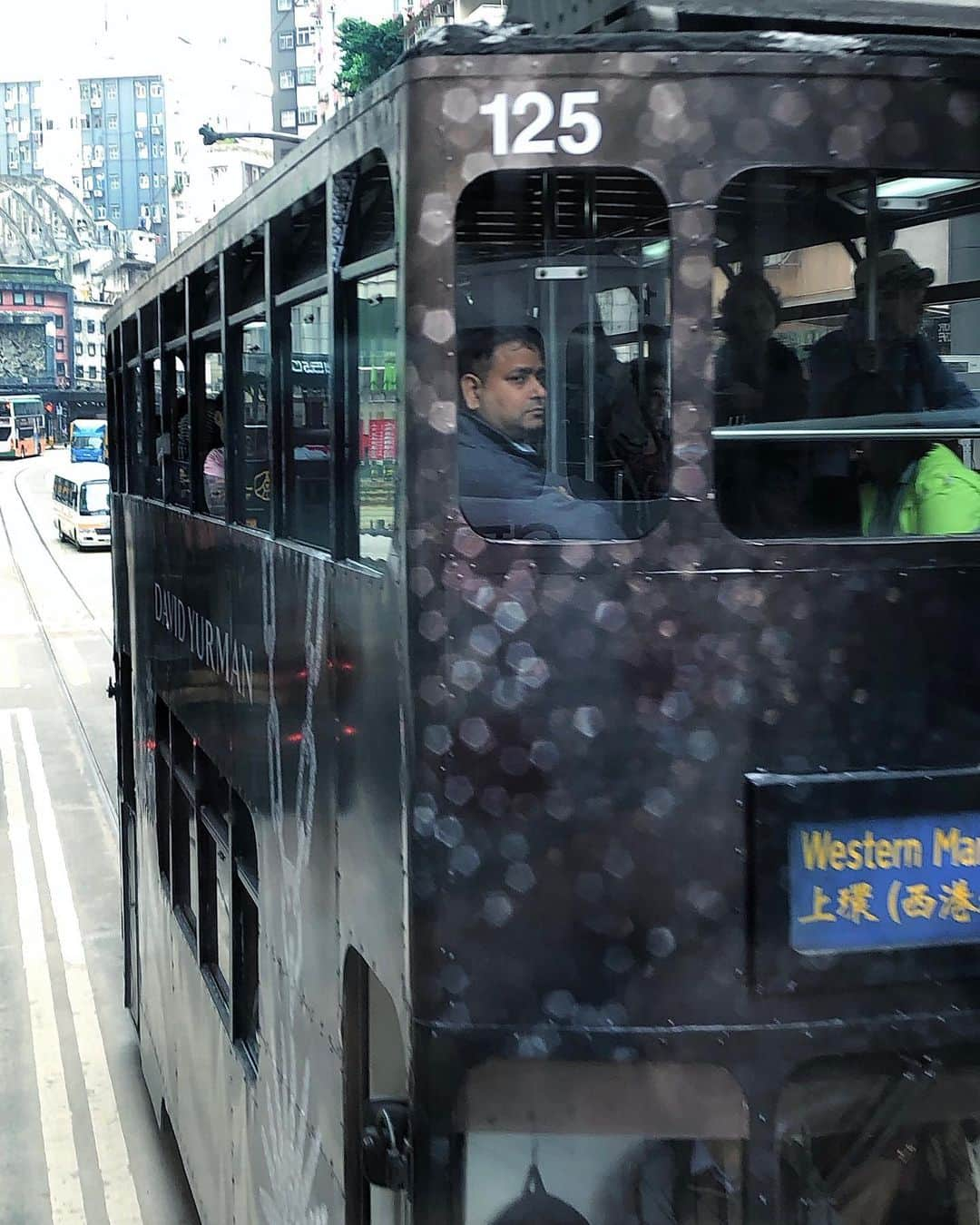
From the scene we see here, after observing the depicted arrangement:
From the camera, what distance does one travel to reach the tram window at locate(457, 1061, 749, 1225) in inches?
118

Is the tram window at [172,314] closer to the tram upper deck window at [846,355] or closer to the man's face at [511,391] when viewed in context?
the man's face at [511,391]

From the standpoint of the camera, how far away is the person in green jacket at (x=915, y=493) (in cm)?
305

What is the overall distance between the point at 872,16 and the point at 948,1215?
90.0 inches

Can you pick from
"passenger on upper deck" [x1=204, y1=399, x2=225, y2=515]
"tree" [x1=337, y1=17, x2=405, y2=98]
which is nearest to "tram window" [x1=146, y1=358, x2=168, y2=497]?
"passenger on upper deck" [x1=204, y1=399, x2=225, y2=515]

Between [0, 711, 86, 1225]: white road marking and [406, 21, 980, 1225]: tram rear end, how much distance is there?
6.25 m

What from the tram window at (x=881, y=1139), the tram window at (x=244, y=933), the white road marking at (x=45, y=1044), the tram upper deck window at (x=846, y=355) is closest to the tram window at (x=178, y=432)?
the tram window at (x=244, y=933)

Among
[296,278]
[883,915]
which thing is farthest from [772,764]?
[296,278]

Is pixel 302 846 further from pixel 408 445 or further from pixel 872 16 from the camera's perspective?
pixel 872 16

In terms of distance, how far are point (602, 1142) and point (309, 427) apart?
1.73m

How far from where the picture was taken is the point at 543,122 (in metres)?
2.85

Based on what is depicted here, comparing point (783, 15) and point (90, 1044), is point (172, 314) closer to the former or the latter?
point (783, 15)

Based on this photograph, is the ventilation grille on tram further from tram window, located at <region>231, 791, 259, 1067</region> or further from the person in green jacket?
tram window, located at <region>231, 791, 259, 1067</region>

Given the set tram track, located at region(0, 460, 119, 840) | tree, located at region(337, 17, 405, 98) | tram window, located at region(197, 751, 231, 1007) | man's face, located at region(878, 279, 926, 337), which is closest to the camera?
man's face, located at region(878, 279, 926, 337)

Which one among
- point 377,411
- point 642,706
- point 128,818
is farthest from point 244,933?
point 128,818
